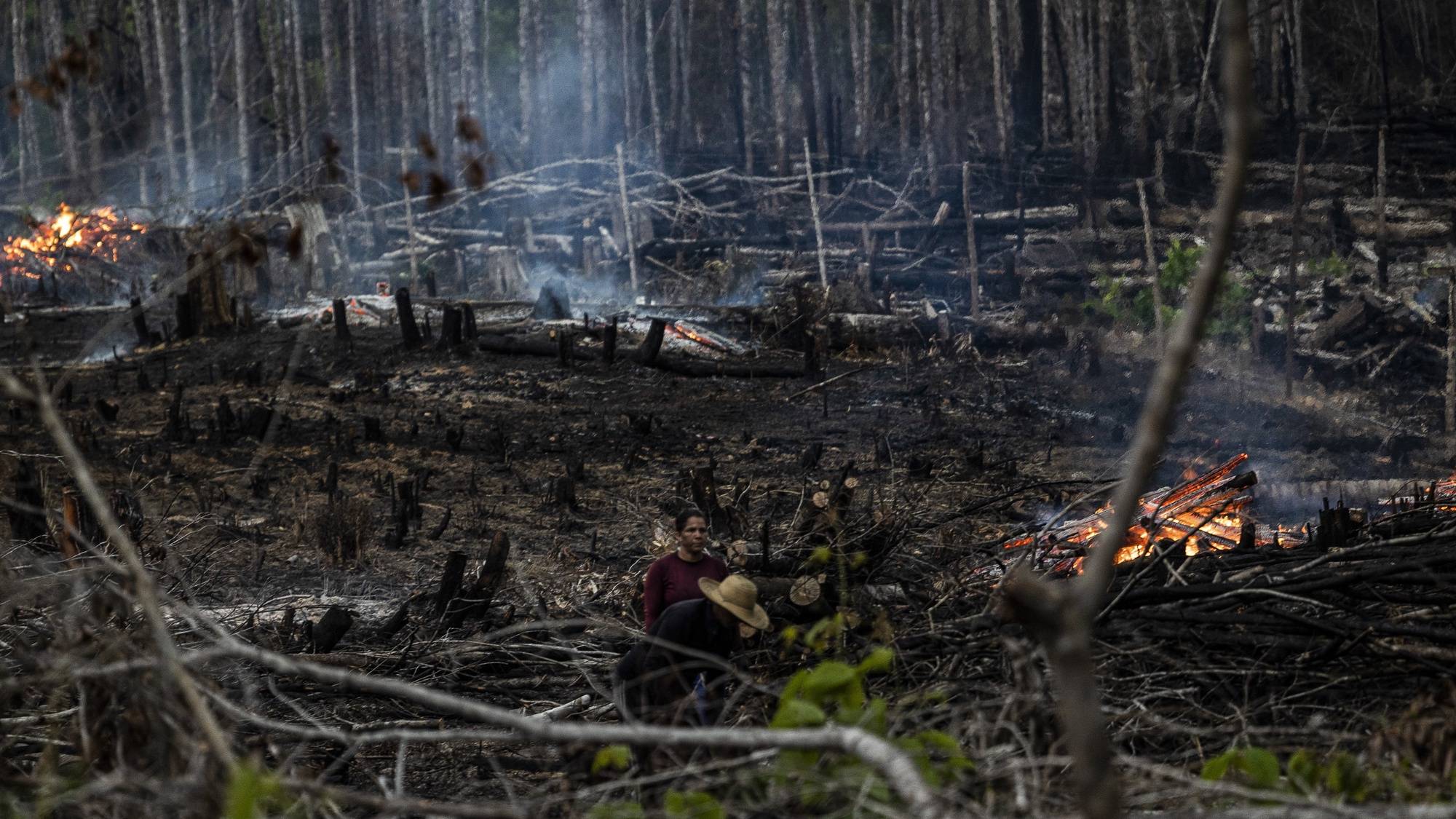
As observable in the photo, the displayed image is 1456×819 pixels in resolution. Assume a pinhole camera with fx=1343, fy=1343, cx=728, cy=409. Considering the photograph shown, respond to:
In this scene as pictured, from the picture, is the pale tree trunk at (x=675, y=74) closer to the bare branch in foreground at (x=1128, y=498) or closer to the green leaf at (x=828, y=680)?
the green leaf at (x=828, y=680)

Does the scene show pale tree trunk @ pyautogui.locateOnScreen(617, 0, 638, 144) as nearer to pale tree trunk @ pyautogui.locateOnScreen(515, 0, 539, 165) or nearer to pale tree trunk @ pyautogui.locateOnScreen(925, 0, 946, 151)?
pale tree trunk @ pyautogui.locateOnScreen(515, 0, 539, 165)

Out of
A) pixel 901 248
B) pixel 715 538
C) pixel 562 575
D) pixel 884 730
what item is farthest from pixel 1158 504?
pixel 901 248

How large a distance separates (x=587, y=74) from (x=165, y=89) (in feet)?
29.7

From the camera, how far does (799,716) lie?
3.56m

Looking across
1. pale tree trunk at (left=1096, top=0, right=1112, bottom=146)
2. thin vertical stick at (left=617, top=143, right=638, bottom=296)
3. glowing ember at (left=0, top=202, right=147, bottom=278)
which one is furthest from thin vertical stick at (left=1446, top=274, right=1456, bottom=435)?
glowing ember at (left=0, top=202, right=147, bottom=278)

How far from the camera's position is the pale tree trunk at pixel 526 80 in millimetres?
30781

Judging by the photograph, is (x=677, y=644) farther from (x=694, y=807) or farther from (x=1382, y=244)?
(x=1382, y=244)

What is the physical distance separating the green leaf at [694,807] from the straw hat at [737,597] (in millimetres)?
2284

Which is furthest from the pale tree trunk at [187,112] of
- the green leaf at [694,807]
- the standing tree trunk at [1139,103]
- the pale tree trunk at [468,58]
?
the green leaf at [694,807]

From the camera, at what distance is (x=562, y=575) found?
29.8 ft

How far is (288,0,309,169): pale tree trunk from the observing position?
2895cm

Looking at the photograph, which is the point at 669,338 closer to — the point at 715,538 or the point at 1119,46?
the point at 715,538

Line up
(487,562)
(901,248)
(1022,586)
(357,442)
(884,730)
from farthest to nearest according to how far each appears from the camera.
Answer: (901,248)
(357,442)
(487,562)
(884,730)
(1022,586)

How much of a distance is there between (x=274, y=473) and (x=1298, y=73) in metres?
21.1
